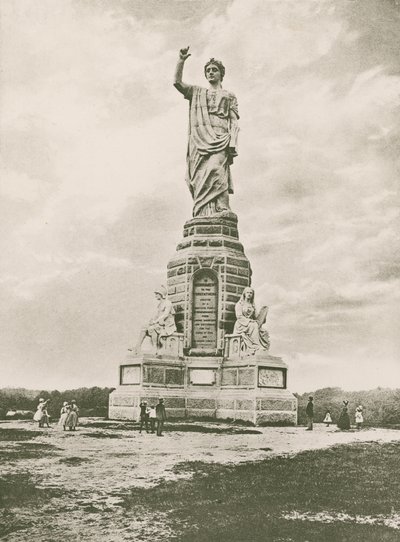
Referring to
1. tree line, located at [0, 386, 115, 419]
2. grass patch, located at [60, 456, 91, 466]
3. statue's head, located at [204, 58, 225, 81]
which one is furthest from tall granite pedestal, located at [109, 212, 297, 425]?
grass patch, located at [60, 456, 91, 466]

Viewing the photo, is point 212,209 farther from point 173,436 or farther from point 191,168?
point 173,436

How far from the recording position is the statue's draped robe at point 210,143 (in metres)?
28.1

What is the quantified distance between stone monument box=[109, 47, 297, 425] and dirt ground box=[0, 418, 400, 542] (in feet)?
7.72

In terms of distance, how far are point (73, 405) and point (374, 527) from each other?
13.3m

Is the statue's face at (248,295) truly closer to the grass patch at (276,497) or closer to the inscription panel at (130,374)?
the inscription panel at (130,374)

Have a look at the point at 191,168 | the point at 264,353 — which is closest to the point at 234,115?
the point at 191,168

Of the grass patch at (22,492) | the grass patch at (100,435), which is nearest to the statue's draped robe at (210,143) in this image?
the grass patch at (100,435)

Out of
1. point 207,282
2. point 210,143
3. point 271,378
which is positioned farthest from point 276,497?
point 210,143

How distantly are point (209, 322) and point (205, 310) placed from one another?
551 mm

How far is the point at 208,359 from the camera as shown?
25.8m

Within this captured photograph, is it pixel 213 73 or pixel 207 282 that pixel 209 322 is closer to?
pixel 207 282

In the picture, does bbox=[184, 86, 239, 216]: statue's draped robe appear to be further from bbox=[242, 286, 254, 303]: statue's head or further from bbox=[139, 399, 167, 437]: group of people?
bbox=[139, 399, 167, 437]: group of people

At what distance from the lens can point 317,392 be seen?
37406mm

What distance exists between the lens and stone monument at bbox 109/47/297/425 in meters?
24.3
